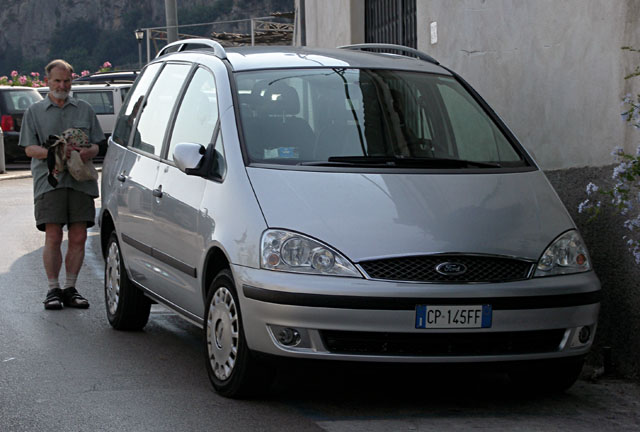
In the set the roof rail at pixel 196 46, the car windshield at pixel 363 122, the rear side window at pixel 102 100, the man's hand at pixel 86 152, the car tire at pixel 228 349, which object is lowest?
the rear side window at pixel 102 100

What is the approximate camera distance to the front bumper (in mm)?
5082

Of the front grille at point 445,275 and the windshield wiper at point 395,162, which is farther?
the windshield wiper at point 395,162

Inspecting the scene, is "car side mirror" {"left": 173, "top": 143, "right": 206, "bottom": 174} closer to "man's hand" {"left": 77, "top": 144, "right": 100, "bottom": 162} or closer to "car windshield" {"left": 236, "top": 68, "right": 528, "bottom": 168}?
"car windshield" {"left": 236, "top": 68, "right": 528, "bottom": 168}

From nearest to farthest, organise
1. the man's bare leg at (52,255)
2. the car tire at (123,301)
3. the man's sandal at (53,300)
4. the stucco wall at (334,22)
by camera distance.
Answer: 1. the car tire at (123,301)
2. the man's sandal at (53,300)
3. the man's bare leg at (52,255)
4. the stucco wall at (334,22)

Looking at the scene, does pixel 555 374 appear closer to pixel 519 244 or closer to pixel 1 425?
pixel 519 244

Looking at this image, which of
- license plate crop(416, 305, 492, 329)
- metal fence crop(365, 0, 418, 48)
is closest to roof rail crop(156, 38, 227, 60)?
license plate crop(416, 305, 492, 329)

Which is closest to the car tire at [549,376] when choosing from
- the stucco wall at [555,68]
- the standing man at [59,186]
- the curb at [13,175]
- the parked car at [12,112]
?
the stucco wall at [555,68]

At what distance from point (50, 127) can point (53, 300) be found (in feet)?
4.42

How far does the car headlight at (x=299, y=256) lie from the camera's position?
5160mm

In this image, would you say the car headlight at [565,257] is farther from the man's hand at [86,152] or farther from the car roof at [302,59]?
the man's hand at [86,152]

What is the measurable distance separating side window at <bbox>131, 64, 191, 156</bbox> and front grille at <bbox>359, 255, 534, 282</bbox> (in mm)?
2343

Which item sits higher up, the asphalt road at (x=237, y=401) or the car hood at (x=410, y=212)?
the car hood at (x=410, y=212)

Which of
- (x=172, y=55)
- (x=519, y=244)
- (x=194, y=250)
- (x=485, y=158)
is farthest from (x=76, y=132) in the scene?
(x=519, y=244)

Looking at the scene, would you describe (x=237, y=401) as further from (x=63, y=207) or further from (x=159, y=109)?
(x=63, y=207)
